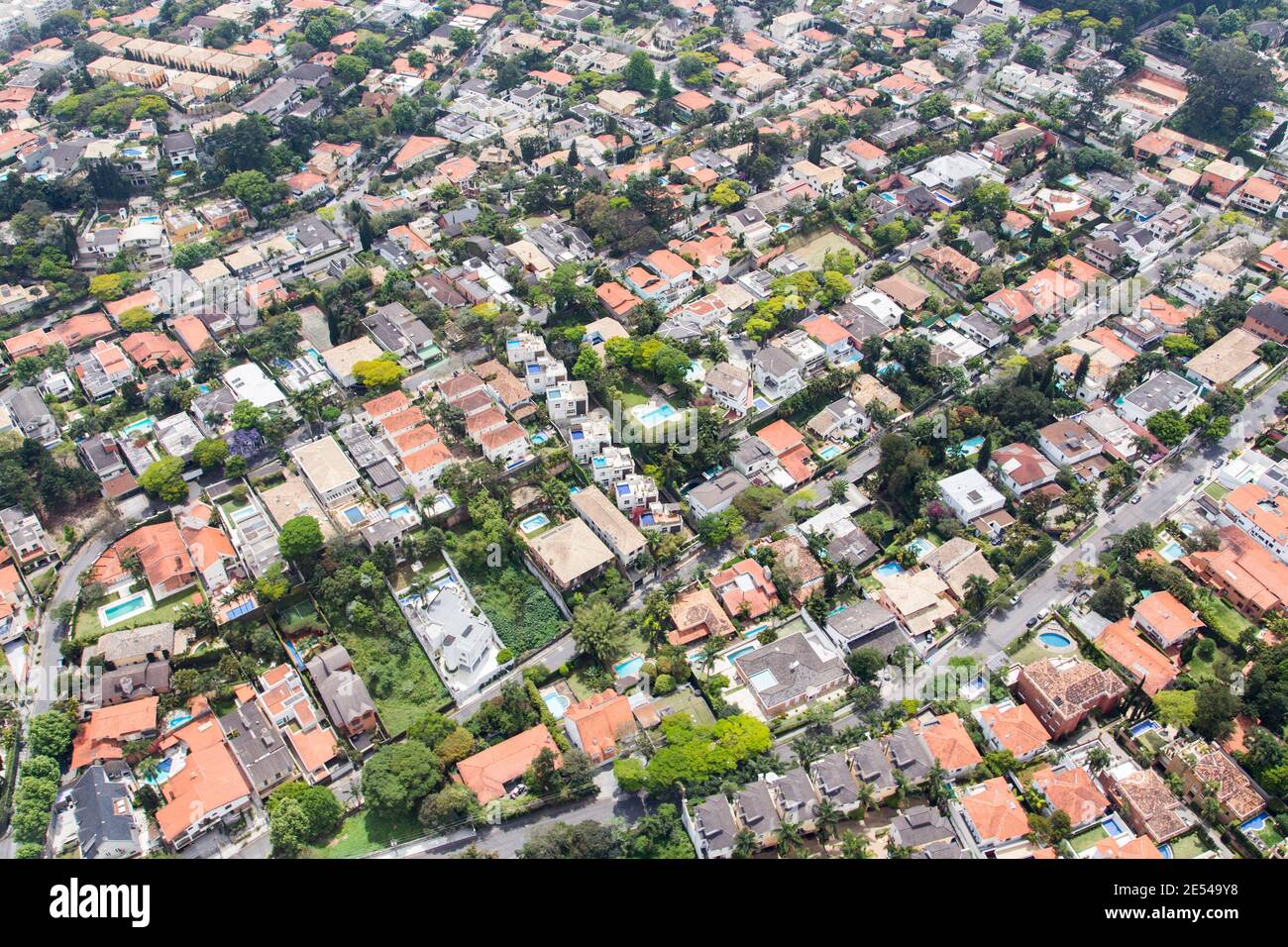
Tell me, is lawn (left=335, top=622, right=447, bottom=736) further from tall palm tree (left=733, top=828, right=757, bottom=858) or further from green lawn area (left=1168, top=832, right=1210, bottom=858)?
green lawn area (left=1168, top=832, right=1210, bottom=858)

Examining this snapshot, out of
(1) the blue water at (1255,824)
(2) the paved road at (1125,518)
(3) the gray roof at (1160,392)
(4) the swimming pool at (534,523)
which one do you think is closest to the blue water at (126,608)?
(4) the swimming pool at (534,523)

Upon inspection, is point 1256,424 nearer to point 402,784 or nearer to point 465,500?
point 465,500

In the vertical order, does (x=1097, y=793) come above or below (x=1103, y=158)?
below

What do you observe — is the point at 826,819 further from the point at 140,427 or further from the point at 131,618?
the point at 140,427

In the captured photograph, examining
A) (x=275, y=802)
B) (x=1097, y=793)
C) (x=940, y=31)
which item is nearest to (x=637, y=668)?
(x=275, y=802)

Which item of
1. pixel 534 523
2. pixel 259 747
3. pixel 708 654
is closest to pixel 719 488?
pixel 534 523

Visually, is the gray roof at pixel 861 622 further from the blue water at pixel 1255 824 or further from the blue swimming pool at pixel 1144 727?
the blue water at pixel 1255 824

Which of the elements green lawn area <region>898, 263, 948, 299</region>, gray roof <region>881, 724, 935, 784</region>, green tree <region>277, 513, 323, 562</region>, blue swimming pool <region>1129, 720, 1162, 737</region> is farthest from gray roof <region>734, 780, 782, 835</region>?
green lawn area <region>898, 263, 948, 299</region>
